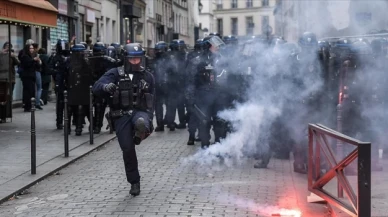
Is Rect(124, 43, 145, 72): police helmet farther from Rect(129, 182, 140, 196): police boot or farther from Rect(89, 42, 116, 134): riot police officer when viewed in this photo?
Rect(89, 42, 116, 134): riot police officer

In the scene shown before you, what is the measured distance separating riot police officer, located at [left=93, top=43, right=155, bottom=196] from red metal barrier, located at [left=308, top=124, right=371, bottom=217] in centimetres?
200

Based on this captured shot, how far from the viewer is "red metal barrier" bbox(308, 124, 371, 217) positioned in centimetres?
535

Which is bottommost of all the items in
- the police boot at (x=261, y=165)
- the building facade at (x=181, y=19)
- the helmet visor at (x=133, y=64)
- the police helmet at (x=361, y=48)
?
the police boot at (x=261, y=165)

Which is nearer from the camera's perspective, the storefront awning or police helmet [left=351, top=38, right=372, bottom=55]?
police helmet [left=351, top=38, right=372, bottom=55]

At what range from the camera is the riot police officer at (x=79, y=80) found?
1359 centimetres

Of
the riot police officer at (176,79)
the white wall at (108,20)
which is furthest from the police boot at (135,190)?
the white wall at (108,20)

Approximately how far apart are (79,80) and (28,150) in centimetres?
248

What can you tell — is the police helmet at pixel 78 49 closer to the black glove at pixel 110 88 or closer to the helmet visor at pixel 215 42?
the helmet visor at pixel 215 42

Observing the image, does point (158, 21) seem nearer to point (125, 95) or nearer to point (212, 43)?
point (212, 43)

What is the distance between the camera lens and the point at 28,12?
562 inches

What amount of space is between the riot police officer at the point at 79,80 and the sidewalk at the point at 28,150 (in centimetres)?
67

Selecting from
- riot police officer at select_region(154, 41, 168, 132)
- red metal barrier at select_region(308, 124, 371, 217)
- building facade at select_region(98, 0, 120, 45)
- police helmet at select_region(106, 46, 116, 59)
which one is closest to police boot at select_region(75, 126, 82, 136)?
riot police officer at select_region(154, 41, 168, 132)

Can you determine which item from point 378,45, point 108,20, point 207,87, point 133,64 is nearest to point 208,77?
point 207,87

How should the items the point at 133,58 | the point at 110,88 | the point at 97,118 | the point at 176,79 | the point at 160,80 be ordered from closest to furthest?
the point at 110,88
the point at 133,58
the point at 97,118
the point at 176,79
the point at 160,80
